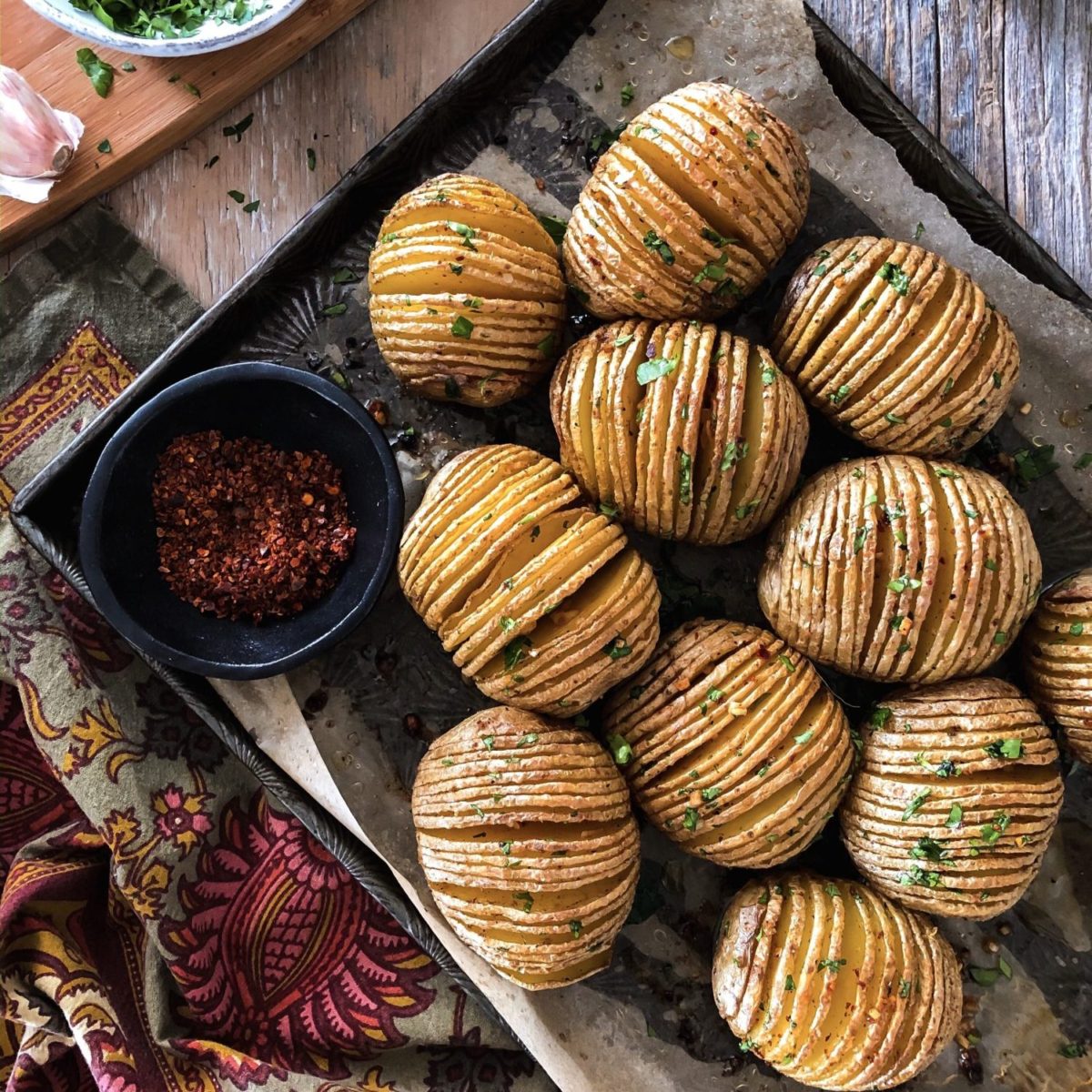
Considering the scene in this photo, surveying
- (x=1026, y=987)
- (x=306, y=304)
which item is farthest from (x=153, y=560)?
(x=1026, y=987)

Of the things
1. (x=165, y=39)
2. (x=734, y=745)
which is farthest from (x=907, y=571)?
(x=165, y=39)

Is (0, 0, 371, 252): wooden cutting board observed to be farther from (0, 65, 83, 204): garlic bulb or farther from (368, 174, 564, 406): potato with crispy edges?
(368, 174, 564, 406): potato with crispy edges

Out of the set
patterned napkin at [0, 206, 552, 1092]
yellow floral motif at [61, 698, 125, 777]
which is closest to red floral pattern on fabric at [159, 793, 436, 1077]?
patterned napkin at [0, 206, 552, 1092]

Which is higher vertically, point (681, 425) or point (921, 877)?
point (681, 425)

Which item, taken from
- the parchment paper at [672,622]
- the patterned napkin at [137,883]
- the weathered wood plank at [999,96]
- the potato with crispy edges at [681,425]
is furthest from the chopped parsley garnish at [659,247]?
the patterned napkin at [137,883]

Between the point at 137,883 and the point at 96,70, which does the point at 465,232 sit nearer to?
the point at 96,70

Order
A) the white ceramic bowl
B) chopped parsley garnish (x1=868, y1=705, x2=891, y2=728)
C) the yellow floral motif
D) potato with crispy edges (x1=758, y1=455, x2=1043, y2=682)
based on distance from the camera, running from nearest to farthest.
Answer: potato with crispy edges (x1=758, y1=455, x2=1043, y2=682) → chopped parsley garnish (x1=868, y1=705, x2=891, y2=728) → the white ceramic bowl → the yellow floral motif

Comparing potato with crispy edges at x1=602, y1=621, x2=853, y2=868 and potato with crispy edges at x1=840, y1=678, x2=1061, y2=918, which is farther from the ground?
potato with crispy edges at x1=602, y1=621, x2=853, y2=868

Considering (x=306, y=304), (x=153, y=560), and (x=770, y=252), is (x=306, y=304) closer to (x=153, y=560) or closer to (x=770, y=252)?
(x=153, y=560)
